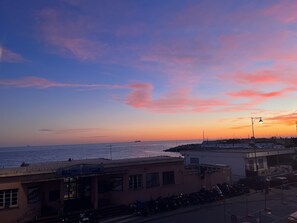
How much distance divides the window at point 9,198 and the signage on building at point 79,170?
332cm

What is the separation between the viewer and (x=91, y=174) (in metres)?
24.1

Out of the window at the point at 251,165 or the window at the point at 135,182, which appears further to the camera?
the window at the point at 251,165

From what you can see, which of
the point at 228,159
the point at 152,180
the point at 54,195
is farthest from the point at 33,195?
the point at 228,159

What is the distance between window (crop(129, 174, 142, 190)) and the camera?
89.2ft

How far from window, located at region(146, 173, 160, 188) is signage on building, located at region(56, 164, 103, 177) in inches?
214

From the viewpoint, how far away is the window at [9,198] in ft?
69.6

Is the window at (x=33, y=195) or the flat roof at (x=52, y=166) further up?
the flat roof at (x=52, y=166)

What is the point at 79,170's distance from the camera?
2355 centimetres

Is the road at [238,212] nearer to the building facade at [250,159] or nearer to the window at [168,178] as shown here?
the window at [168,178]

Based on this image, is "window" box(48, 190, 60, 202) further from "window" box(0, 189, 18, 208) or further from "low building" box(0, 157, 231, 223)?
"window" box(0, 189, 18, 208)

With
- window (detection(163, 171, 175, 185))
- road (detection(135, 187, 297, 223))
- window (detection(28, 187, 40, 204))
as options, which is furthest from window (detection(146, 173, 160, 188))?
window (detection(28, 187, 40, 204))

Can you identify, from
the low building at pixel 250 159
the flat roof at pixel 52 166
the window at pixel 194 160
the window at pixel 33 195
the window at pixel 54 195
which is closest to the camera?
the flat roof at pixel 52 166

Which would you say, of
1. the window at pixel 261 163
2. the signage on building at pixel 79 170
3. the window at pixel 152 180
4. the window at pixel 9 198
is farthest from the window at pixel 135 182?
A: the window at pixel 261 163

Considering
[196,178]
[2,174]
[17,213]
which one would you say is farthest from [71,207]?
[196,178]
